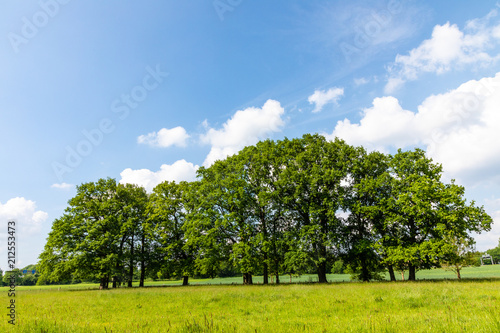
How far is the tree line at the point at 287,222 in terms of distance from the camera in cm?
2838

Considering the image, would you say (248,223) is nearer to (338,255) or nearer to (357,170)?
(338,255)

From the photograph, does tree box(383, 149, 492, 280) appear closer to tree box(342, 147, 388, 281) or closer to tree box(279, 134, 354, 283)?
tree box(342, 147, 388, 281)

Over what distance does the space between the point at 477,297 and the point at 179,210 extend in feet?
115

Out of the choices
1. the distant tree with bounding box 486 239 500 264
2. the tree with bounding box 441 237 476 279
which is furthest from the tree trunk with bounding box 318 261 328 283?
the distant tree with bounding box 486 239 500 264

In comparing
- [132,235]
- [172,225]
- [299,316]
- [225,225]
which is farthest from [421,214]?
[132,235]

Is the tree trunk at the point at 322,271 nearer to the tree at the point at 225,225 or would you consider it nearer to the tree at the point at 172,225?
the tree at the point at 225,225

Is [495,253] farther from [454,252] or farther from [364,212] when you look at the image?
[364,212]

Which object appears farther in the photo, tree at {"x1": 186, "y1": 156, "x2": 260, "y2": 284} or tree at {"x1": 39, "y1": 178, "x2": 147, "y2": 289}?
tree at {"x1": 39, "y1": 178, "x2": 147, "y2": 289}

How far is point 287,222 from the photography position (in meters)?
33.6

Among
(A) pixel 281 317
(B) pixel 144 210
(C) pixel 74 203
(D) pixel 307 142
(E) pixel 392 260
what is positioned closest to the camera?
(A) pixel 281 317

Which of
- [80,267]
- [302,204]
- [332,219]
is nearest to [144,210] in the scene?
[80,267]

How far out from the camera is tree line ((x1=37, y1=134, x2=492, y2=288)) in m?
28.4

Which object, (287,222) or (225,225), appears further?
(287,222)

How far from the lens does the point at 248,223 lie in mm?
33062
